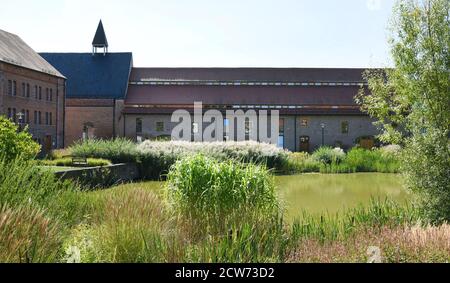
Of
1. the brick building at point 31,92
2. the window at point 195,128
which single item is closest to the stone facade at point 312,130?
the window at point 195,128

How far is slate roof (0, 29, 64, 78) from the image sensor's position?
35.2 meters

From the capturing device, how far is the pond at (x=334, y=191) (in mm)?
15938

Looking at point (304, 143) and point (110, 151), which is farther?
point (304, 143)

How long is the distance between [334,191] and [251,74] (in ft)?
100

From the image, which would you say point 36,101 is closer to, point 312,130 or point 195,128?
point 195,128

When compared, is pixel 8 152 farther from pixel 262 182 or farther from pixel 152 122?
pixel 152 122

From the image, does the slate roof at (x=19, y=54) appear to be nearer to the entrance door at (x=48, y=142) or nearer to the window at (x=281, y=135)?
the entrance door at (x=48, y=142)

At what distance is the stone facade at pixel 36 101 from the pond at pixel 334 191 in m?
18.7

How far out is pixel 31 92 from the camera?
124 feet

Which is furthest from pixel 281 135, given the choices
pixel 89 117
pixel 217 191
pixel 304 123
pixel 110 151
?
pixel 217 191

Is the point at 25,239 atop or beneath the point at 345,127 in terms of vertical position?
beneath

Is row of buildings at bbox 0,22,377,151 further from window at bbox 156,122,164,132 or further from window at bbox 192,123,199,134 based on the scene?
window at bbox 192,123,199,134

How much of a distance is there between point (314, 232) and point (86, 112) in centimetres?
4094
